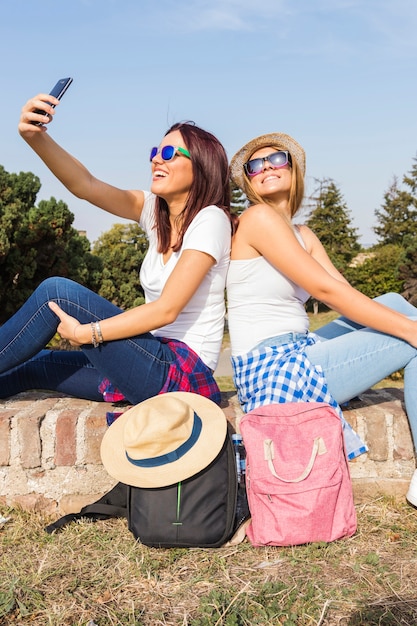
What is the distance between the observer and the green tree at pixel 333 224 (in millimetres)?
32625

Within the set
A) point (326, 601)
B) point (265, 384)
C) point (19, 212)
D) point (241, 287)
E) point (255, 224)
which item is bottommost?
point (326, 601)

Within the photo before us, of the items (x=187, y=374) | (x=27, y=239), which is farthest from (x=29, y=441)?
(x=27, y=239)

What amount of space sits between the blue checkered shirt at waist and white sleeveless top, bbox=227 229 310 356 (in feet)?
0.23

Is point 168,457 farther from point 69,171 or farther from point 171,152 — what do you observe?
point 69,171

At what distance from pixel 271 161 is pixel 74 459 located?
72.4 inches

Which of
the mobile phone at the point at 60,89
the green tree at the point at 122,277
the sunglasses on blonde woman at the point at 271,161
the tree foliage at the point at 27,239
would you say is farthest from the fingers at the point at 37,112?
the green tree at the point at 122,277

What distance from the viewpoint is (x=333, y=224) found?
1309 inches

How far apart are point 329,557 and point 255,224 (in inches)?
59.4

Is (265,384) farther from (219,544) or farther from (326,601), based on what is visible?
(326,601)

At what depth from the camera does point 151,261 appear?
3.24 metres

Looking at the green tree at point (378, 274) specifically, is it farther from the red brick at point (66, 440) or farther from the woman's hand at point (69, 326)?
the woman's hand at point (69, 326)

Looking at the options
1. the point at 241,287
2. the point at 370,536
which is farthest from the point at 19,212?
the point at 370,536

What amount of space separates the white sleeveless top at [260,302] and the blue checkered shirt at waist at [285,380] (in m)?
0.07

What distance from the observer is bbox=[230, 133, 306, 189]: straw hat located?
3.31 m
